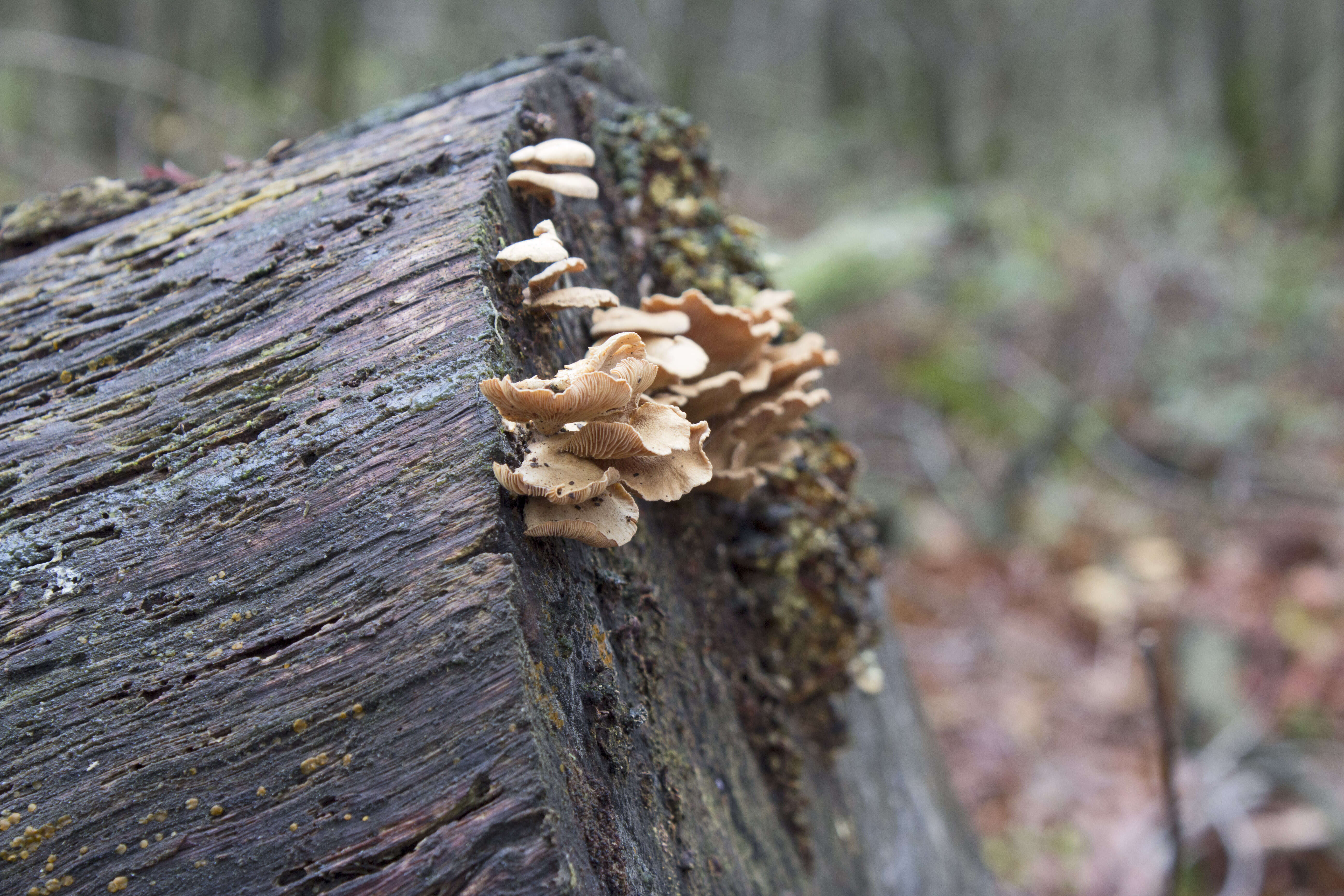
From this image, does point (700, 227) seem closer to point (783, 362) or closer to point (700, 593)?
point (783, 362)

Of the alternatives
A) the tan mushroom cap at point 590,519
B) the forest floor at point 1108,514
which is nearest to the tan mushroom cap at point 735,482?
the tan mushroom cap at point 590,519

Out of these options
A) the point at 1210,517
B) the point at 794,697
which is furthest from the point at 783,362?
the point at 1210,517

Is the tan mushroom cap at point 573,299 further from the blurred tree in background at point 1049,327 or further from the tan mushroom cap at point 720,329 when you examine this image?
the blurred tree in background at point 1049,327

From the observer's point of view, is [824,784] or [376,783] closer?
[376,783]

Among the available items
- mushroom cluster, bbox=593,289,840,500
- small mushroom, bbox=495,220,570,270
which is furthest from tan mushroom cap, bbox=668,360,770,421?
small mushroom, bbox=495,220,570,270

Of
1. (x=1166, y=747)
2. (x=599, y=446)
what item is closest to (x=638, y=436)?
(x=599, y=446)

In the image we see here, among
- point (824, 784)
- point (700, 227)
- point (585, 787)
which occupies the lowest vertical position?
point (824, 784)

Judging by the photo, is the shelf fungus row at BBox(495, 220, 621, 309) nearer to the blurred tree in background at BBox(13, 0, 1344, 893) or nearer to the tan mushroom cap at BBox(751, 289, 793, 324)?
the tan mushroom cap at BBox(751, 289, 793, 324)
